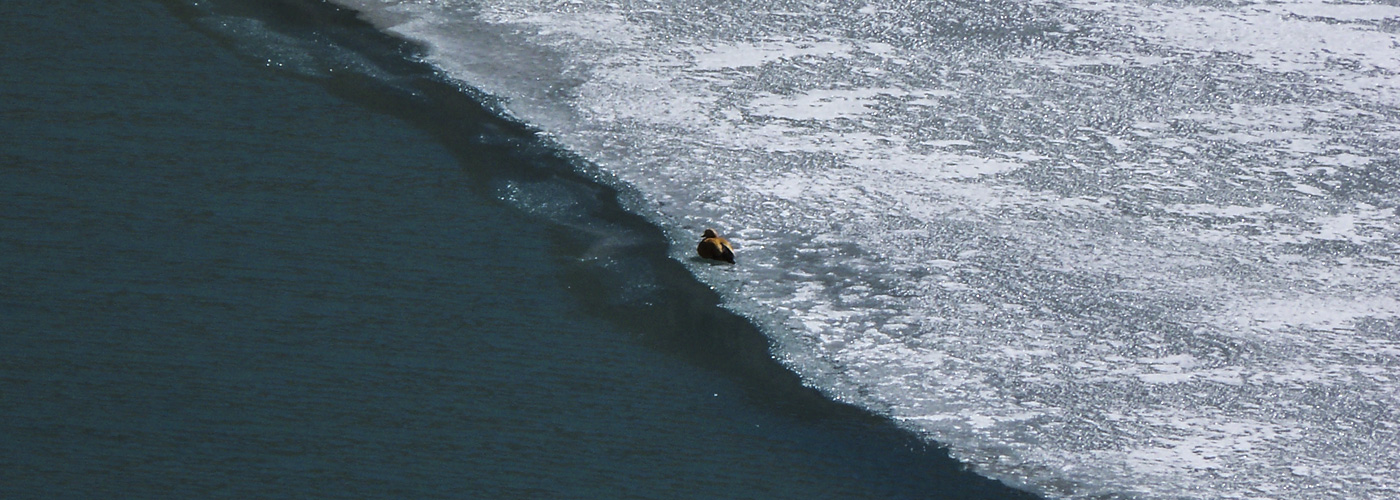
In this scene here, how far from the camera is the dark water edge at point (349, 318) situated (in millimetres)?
2070

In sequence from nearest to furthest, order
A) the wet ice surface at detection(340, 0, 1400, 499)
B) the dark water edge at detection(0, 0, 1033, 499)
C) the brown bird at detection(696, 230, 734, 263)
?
the dark water edge at detection(0, 0, 1033, 499)
the wet ice surface at detection(340, 0, 1400, 499)
the brown bird at detection(696, 230, 734, 263)

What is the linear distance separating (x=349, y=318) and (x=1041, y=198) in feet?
4.57

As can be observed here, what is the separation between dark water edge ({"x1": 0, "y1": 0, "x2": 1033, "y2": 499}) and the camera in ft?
6.79

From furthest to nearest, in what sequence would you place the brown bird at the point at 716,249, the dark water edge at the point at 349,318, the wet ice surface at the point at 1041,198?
the brown bird at the point at 716,249 < the wet ice surface at the point at 1041,198 < the dark water edge at the point at 349,318

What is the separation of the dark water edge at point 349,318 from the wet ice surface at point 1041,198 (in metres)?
0.13

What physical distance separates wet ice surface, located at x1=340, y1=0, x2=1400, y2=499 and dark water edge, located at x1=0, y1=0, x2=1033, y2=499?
0.44 ft

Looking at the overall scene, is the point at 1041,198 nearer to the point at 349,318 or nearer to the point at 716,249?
the point at 716,249

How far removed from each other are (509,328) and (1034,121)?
1378mm

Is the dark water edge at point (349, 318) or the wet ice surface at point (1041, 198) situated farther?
the wet ice surface at point (1041, 198)

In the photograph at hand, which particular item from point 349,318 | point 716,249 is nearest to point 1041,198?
point 716,249

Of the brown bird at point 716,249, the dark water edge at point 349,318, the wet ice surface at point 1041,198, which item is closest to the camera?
the dark water edge at point 349,318

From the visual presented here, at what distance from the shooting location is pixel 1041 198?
9.35ft

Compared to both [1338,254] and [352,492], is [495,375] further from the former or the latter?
[1338,254]

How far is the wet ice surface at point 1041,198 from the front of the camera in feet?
7.25
